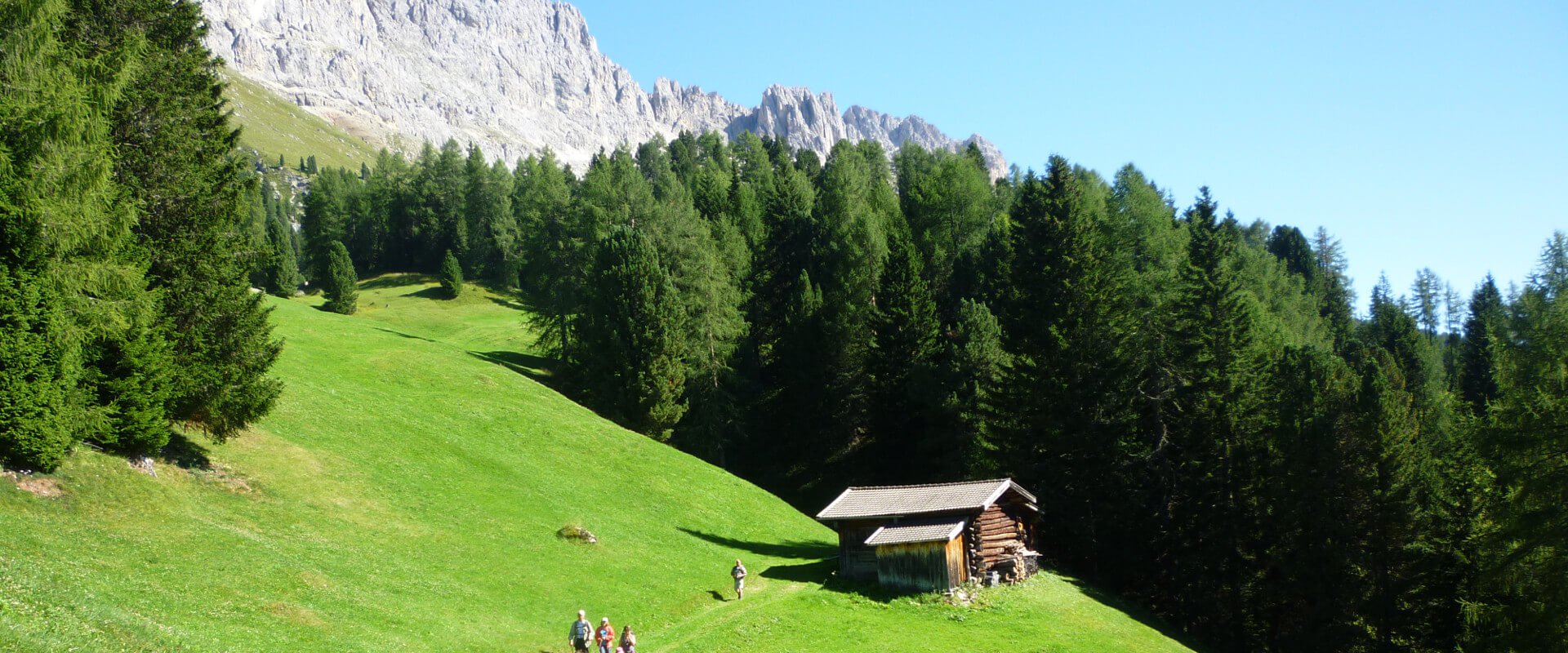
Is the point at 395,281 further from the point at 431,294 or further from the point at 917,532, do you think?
the point at 917,532

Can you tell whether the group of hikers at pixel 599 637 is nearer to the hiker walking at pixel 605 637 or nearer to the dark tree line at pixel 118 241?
→ the hiker walking at pixel 605 637

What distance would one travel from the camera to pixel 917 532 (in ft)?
127

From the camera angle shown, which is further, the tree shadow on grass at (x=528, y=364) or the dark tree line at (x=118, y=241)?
the tree shadow on grass at (x=528, y=364)

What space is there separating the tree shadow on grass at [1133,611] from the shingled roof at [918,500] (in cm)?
526

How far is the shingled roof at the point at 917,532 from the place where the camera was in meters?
37.6

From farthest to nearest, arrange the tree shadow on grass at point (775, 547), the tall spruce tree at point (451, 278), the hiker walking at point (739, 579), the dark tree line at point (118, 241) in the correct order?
the tall spruce tree at point (451, 278) → the tree shadow on grass at point (775, 547) → the hiker walking at point (739, 579) → the dark tree line at point (118, 241)

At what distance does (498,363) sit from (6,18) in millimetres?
45555

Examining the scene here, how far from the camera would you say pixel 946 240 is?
3093 inches

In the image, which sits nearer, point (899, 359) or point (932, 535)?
point (932, 535)

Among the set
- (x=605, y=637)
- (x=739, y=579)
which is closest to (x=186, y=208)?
(x=605, y=637)

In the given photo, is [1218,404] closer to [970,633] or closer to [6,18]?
[970,633]

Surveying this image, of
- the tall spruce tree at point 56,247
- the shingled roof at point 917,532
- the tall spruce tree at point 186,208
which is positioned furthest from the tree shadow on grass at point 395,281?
the shingled roof at point 917,532

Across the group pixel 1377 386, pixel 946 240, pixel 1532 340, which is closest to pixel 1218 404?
pixel 1377 386

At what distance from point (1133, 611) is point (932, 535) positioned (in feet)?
45.4
